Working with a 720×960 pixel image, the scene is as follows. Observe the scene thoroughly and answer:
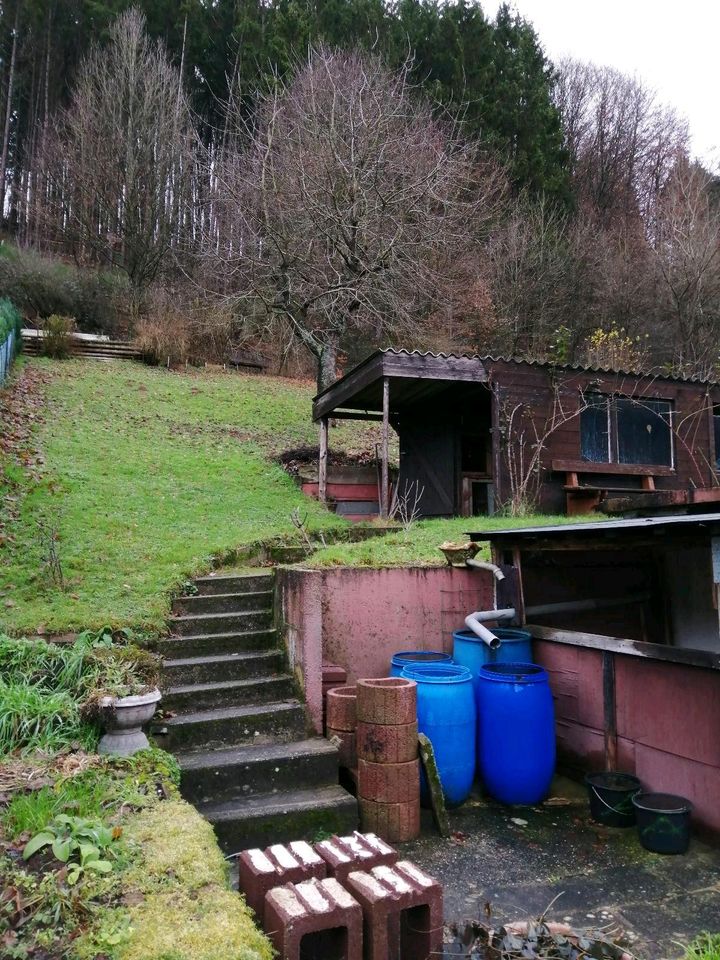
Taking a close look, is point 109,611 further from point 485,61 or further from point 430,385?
point 485,61

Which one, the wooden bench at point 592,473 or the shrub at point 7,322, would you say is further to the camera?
the shrub at point 7,322

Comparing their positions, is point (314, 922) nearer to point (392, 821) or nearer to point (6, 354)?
point (392, 821)

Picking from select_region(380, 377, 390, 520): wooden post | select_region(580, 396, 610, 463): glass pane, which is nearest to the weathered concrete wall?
select_region(380, 377, 390, 520): wooden post

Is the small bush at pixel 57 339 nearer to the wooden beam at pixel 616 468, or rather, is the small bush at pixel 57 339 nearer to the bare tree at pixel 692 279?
the wooden beam at pixel 616 468

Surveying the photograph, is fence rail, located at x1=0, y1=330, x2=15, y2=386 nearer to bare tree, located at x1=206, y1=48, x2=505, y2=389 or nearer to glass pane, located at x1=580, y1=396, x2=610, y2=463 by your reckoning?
bare tree, located at x1=206, y1=48, x2=505, y2=389

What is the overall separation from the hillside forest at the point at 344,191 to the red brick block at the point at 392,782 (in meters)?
12.7

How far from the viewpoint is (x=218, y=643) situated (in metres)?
5.46

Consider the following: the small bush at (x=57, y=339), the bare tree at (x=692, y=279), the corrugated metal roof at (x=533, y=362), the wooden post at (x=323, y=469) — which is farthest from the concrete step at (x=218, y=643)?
the bare tree at (x=692, y=279)

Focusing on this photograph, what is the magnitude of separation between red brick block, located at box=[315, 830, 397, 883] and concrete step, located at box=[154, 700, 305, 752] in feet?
5.75

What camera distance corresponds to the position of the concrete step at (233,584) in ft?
20.4

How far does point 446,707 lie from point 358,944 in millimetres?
2296

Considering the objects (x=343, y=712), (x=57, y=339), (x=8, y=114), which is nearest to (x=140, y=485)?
(x=343, y=712)

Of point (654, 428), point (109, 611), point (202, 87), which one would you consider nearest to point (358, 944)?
point (109, 611)

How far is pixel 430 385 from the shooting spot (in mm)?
11031
